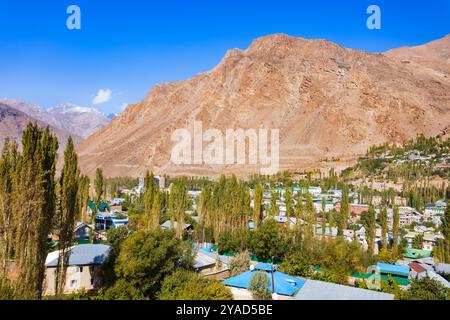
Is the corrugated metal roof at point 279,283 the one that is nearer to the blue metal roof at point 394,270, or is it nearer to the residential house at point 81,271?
the residential house at point 81,271

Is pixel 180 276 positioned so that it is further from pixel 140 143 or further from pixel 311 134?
pixel 140 143

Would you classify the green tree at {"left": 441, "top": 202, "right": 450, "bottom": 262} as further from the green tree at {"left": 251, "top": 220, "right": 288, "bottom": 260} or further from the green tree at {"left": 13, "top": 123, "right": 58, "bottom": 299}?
the green tree at {"left": 13, "top": 123, "right": 58, "bottom": 299}

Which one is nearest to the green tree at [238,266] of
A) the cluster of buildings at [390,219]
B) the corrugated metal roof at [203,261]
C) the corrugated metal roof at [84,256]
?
the corrugated metal roof at [203,261]

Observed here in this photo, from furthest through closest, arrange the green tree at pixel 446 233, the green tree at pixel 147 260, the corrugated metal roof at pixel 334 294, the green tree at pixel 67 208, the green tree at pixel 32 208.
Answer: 1. the green tree at pixel 446 233
2. the green tree at pixel 147 260
3. the green tree at pixel 67 208
4. the corrugated metal roof at pixel 334 294
5. the green tree at pixel 32 208

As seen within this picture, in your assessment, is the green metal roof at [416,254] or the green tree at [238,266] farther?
the green metal roof at [416,254]

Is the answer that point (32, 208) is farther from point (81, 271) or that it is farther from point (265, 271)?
point (265, 271)

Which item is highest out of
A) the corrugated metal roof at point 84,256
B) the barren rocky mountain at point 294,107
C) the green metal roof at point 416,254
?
the barren rocky mountain at point 294,107
